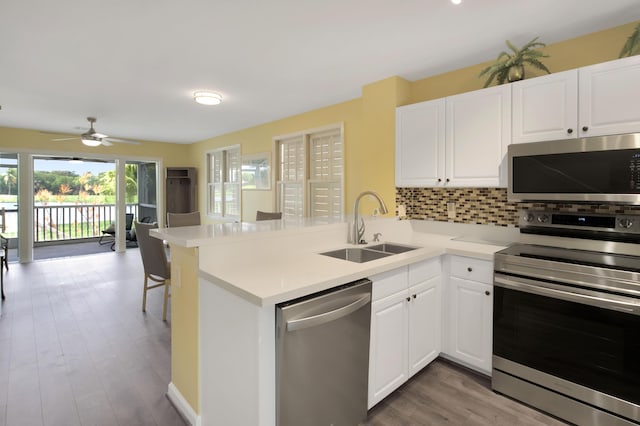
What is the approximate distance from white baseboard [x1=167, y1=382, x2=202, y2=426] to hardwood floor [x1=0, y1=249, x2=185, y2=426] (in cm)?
4

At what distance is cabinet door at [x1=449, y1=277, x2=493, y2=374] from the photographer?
224 cm

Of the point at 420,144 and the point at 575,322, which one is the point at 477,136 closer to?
the point at 420,144

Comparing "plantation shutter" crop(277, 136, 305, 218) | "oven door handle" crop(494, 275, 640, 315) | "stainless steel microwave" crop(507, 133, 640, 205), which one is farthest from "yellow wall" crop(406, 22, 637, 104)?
"plantation shutter" crop(277, 136, 305, 218)

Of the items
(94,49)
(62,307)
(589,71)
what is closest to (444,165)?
(589,71)

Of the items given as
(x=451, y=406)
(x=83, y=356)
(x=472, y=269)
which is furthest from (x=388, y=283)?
(x=83, y=356)

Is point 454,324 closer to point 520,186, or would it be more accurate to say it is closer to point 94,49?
point 520,186

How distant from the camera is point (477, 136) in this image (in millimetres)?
2594

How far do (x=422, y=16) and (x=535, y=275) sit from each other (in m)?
1.83

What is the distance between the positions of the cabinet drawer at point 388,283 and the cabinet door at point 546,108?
1.36 metres

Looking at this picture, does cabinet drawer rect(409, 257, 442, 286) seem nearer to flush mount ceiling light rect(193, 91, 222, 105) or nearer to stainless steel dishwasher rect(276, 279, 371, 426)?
stainless steel dishwasher rect(276, 279, 371, 426)

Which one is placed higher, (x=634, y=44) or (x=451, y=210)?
(x=634, y=44)

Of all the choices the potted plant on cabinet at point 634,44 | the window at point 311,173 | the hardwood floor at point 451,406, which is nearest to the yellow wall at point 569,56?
the potted plant on cabinet at point 634,44

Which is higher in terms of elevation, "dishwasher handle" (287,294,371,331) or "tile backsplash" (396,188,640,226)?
"tile backsplash" (396,188,640,226)

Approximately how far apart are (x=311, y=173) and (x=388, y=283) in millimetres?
3018
